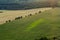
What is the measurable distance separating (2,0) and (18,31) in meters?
111

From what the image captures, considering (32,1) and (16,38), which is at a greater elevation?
(16,38)

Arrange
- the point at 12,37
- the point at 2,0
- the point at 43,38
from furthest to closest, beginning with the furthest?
the point at 2,0 → the point at 12,37 → the point at 43,38

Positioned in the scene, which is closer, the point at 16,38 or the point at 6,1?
the point at 16,38

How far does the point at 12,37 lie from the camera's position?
3006 cm

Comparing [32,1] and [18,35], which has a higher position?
[18,35]

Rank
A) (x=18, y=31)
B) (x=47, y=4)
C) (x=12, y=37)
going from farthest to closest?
(x=47, y=4)
(x=18, y=31)
(x=12, y=37)

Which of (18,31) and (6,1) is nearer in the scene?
(18,31)

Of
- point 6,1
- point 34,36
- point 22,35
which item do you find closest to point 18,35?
point 22,35

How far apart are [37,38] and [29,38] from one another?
1.15 m

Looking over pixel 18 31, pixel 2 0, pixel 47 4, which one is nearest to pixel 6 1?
pixel 2 0

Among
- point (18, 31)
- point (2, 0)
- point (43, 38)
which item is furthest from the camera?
point (2, 0)

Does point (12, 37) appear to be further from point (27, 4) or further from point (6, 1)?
point (6, 1)

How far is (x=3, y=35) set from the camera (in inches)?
1256

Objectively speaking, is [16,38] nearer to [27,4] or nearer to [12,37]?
[12,37]
